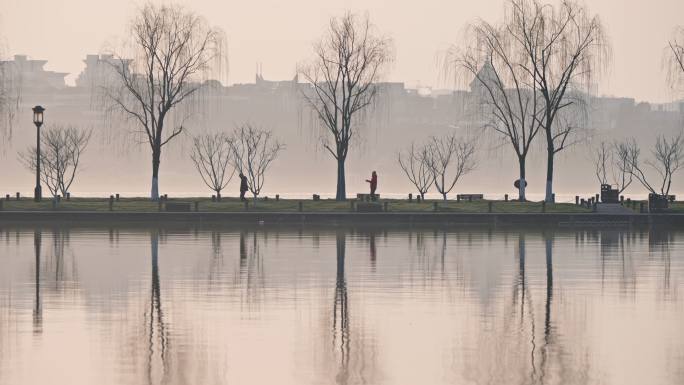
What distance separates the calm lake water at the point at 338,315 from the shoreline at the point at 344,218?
17.2 meters

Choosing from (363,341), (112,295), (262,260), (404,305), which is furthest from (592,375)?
(262,260)

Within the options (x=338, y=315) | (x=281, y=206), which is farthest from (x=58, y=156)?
(x=338, y=315)

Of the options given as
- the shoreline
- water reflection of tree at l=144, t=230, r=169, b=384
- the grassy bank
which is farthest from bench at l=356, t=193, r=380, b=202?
water reflection of tree at l=144, t=230, r=169, b=384

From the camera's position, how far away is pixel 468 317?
68.4 ft

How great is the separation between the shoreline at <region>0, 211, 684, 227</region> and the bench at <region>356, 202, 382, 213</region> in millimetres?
1696

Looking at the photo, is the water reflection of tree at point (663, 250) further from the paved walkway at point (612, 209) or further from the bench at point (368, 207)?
the bench at point (368, 207)

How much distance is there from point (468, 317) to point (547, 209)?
142 feet

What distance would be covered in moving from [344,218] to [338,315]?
118 ft

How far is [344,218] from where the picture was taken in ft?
187

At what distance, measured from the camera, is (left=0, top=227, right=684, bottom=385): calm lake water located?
51.1 feet

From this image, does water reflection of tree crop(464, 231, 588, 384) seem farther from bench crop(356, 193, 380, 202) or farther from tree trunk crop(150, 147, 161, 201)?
tree trunk crop(150, 147, 161, 201)

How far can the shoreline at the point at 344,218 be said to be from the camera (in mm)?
56250

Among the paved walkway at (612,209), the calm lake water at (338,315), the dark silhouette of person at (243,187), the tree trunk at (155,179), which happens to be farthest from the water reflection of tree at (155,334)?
the tree trunk at (155,179)

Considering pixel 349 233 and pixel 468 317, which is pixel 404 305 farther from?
pixel 349 233
